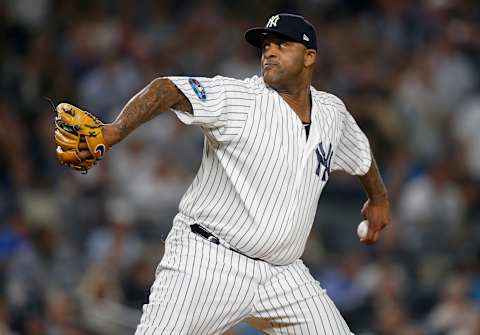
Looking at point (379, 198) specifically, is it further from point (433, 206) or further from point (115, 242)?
point (115, 242)

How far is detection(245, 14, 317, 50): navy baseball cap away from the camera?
A: 3891 millimetres

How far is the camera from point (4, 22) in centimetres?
899

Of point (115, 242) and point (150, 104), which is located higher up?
point (150, 104)

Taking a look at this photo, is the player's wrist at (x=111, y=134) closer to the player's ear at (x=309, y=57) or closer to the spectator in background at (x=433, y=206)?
the player's ear at (x=309, y=57)

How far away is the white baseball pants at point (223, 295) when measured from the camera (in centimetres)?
373

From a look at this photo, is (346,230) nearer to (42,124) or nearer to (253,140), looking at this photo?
(42,124)

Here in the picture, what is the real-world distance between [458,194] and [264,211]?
3.97 m

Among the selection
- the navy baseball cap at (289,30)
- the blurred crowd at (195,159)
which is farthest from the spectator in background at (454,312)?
the navy baseball cap at (289,30)

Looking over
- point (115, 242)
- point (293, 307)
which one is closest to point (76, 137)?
point (293, 307)

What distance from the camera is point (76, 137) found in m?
3.33

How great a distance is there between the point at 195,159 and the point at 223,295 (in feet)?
14.1

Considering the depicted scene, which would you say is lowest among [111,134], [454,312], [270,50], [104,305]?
[104,305]

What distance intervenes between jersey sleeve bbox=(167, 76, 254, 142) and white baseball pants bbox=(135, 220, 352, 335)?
0.42 metres

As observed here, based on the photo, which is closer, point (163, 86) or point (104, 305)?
point (163, 86)
